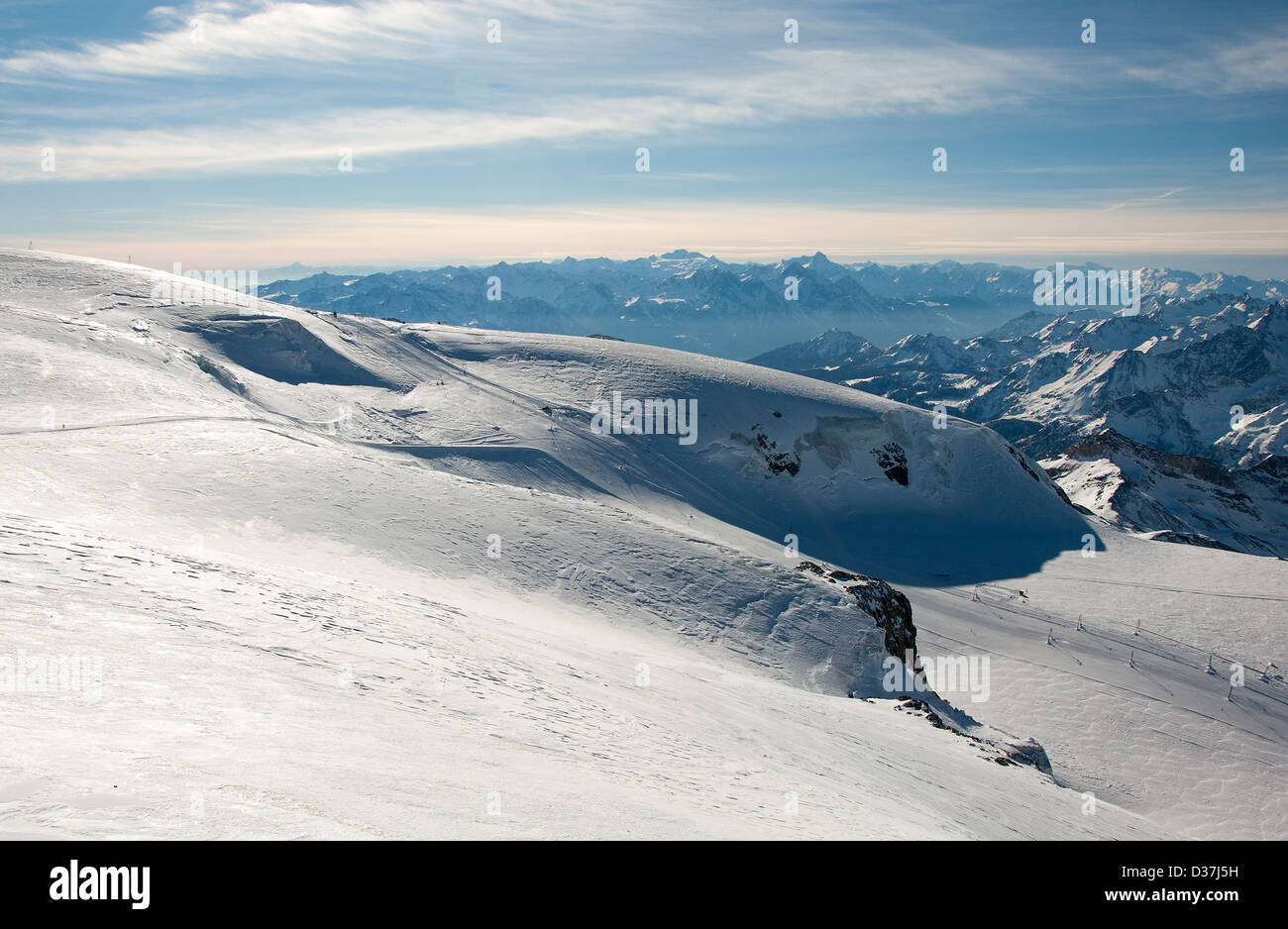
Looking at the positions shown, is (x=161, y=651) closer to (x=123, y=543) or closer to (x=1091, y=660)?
(x=123, y=543)

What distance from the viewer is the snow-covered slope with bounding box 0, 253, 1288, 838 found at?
8.64m

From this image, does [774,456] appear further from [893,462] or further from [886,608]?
[886,608]

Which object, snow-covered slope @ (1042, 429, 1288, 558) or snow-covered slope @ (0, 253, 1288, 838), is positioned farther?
snow-covered slope @ (1042, 429, 1288, 558)

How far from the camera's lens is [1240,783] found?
87.8ft

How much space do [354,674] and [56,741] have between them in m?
5.24

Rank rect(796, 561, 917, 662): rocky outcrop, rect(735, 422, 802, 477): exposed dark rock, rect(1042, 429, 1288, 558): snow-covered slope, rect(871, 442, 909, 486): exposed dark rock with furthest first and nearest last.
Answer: rect(1042, 429, 1288, 558): snow-covered slope → rect(871, 442, 909, 486): exposed dark rock → rect(735, 422, 802, 477): exposed dark rock → rect(796, 561, 917, 662): rocky outcrop

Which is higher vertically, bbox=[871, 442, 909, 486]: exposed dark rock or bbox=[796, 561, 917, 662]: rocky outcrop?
bbox=[871, 442, 909, 486]: exposed dark rock

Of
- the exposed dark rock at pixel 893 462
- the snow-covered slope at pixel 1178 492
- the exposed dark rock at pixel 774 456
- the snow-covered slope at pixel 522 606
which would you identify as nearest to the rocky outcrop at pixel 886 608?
the snow-covered slope at pixel 522 606

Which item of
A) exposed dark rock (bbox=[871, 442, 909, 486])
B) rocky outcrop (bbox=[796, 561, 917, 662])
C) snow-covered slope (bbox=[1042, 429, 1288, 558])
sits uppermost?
exposed dark rock (bbox=[871, 442, 909, 486])

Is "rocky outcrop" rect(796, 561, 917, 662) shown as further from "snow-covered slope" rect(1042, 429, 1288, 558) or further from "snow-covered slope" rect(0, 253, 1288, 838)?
"snow-covered slope" rect(1042, 429, 1288, 558)

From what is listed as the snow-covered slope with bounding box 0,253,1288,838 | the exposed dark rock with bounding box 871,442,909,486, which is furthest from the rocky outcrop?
the exposed dark rock with bounding box 871,442,909,486

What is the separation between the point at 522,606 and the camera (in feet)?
75.6

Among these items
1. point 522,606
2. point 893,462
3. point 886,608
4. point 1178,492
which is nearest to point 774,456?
point 893,462
